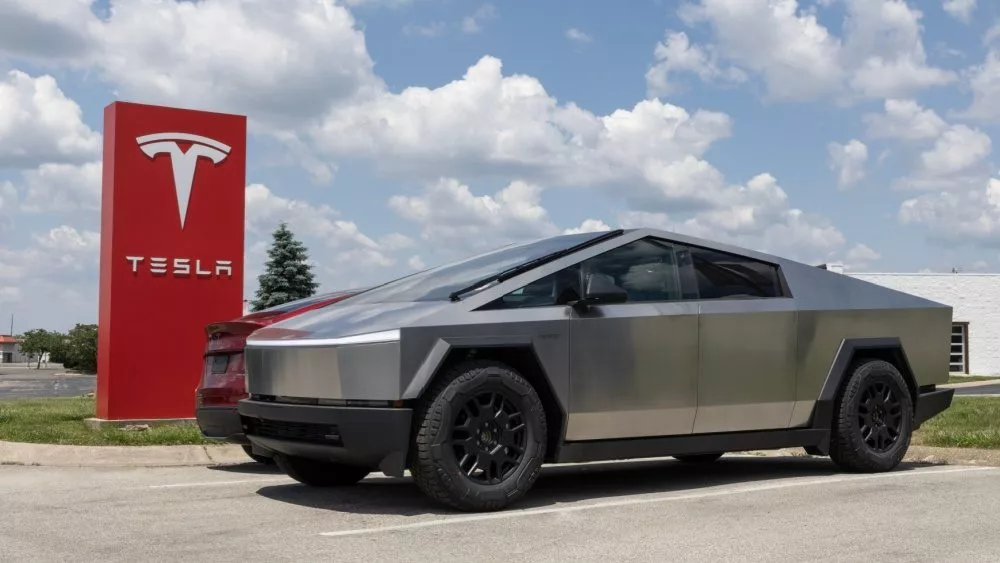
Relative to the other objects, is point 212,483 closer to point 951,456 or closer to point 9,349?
point 951,456

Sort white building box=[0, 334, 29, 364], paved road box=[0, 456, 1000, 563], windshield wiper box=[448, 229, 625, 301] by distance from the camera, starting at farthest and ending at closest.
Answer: white building box=[0, 334, 29, 364] < windshield wiper box=[448, 229, 625, 301] < paved road box=[0, 456, 1000, 563]

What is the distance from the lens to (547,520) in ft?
17.6

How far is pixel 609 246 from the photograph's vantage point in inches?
255

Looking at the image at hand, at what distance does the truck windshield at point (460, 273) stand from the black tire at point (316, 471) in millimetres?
1059

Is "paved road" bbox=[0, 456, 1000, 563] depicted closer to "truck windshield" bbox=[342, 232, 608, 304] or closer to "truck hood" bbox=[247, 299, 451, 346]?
"truck hood" bbox=[247, 299, 451, 346]

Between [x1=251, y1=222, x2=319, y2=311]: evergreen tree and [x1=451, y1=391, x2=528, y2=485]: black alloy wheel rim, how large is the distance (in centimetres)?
4073

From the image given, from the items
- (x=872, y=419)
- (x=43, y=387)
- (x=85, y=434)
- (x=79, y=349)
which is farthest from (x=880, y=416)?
(x=79, y=349)

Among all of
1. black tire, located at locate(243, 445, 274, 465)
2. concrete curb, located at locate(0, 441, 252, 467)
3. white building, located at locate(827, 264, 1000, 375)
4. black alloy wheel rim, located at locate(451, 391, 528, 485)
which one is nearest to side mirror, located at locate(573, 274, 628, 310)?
black alloy wheel rim, located at locate(451, 391, 528, 485)

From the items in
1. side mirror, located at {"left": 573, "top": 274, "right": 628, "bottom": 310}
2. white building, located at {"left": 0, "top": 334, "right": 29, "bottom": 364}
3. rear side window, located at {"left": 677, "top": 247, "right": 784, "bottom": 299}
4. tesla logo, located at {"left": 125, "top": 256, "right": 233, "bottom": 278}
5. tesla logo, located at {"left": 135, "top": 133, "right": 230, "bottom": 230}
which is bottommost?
white building, located at {"left": 0, "top": 334, "right": 29, "bottom": 364}

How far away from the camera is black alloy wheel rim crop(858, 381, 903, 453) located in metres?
7.23

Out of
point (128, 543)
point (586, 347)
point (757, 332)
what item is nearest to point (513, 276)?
point (586, 347)

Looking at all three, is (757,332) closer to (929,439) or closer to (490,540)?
(490,540)

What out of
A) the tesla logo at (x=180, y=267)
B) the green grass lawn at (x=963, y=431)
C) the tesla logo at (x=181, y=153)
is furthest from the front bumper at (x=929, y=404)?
the tesla logo at (x=181, y=153)

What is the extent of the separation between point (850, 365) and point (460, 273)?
9.24ft
